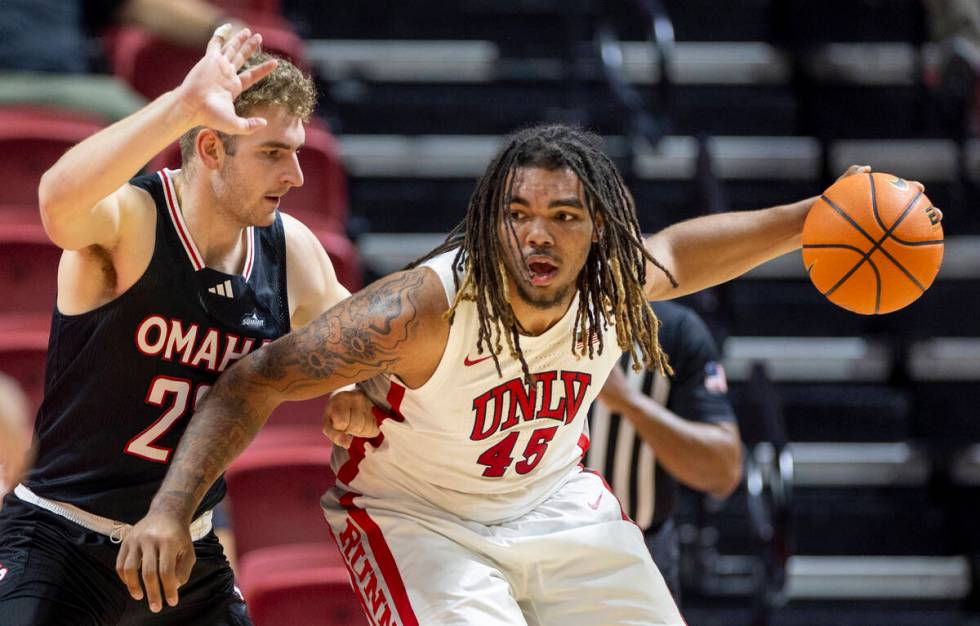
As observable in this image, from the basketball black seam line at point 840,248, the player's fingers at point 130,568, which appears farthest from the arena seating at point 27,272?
the basketball black seam line at point 840,248

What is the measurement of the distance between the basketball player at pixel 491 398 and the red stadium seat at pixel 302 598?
124 cm

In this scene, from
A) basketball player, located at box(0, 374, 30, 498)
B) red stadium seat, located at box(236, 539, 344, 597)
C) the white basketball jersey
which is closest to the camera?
basketball player, located at box(0, 374, 30, 498)

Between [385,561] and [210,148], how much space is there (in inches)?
43.2

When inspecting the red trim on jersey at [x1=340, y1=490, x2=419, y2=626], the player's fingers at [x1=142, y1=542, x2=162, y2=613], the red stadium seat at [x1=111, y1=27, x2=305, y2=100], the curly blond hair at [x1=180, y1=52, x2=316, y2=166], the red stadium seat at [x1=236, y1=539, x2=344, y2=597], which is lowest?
the red stadium seat at [x1=236, y1=539, x2=344, y2=597]

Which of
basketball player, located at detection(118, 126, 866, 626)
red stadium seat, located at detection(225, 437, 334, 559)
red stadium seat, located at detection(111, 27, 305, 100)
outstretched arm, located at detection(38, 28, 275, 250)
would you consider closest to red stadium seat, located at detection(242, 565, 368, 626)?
red stadium seat, located at detection(225, 437, 334, 559)

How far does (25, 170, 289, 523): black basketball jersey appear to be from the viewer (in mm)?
3545

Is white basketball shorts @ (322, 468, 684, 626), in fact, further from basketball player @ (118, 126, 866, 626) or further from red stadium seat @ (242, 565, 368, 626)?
red stadium seat @ (242, 565, 368, 626)

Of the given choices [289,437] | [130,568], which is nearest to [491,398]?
[130,568]

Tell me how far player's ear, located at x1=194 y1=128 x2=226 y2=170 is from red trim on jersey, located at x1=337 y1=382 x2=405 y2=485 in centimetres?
69

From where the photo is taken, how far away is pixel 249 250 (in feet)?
12.3

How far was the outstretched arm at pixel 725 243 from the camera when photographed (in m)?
4.05

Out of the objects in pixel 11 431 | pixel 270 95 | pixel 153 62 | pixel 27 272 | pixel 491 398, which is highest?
pixel 153 62

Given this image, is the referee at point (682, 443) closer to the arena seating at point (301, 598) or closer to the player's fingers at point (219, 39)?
the arena seating at point (301, 598)

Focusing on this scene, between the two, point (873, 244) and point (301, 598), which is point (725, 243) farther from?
point (301, 598)
